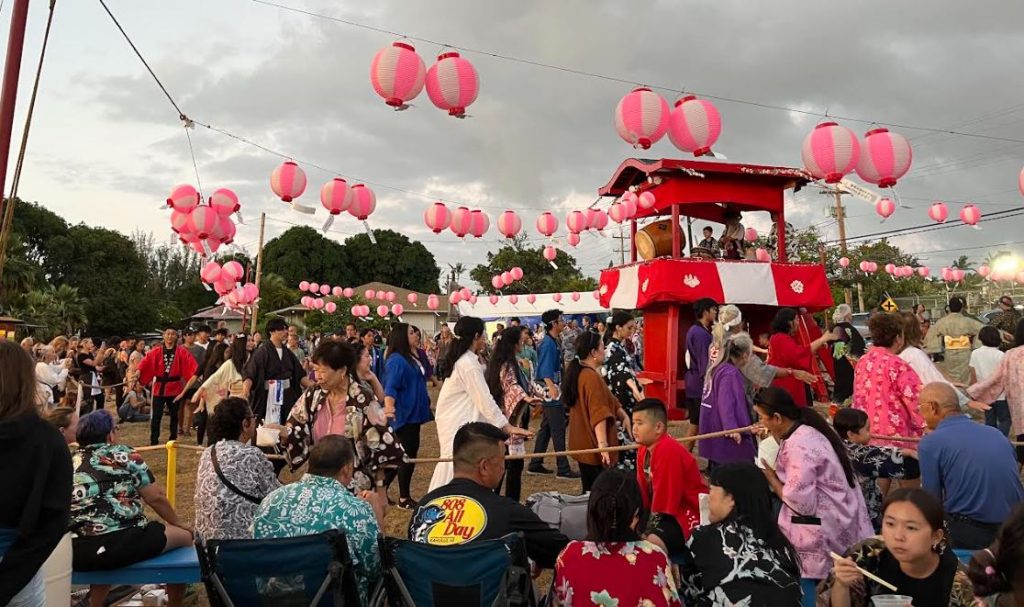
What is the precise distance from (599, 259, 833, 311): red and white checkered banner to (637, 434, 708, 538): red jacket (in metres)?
6.81

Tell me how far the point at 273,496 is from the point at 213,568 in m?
0.40

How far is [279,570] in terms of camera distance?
2.67 m

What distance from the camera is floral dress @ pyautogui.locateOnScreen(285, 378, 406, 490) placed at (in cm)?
423

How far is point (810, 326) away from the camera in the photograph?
1130cm

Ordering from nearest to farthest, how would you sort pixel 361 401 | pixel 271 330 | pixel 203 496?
pixel 203 496 → pixel 361 401 → pixel 271 330

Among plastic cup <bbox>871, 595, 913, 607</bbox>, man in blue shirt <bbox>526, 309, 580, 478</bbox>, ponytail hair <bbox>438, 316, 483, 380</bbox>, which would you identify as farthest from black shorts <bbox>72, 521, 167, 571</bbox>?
man in blue shirt <bbox>526, 309, 580, 478</bbox>

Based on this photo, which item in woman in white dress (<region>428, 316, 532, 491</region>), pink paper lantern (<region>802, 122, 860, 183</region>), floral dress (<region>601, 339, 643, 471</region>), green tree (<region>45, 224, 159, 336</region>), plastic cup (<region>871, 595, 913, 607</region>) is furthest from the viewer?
green tree (<region>45, 224, 159, 336</region>)

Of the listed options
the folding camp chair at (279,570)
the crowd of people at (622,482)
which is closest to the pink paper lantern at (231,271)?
the crowd of people at (622,482)

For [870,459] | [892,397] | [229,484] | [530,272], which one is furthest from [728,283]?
Result: [530,272]

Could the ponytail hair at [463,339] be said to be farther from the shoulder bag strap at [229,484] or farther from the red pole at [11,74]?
the red pole at [11,74]

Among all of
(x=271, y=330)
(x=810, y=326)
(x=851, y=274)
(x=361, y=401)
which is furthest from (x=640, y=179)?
(x=851, y=274)

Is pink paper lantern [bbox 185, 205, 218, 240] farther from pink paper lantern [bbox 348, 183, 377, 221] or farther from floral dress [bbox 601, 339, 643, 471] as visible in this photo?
floral dress [bbox 601, 339, 643, 471]

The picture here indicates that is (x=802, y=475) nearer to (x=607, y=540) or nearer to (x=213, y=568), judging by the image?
(x=607, y=540)

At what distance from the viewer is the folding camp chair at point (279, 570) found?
2641 millimetres
